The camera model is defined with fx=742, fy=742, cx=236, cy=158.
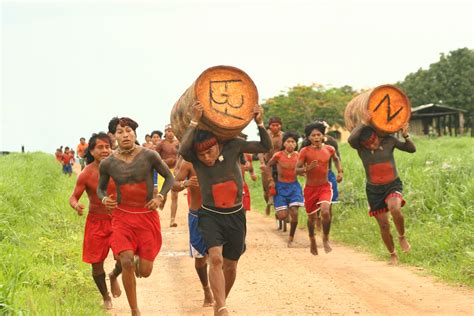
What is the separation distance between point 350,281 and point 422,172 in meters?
6.03

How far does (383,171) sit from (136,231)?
4464 millimetres

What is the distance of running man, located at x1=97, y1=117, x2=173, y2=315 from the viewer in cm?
681

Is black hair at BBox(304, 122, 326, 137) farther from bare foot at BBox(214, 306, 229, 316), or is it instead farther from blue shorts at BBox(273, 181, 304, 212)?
bare foot at BBox(214, 306, 229, 316)

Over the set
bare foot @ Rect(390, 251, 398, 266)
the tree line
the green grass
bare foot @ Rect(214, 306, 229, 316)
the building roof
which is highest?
the tree line

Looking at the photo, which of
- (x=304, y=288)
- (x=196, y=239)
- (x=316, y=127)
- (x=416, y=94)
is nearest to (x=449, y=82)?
(x=416, y=94)

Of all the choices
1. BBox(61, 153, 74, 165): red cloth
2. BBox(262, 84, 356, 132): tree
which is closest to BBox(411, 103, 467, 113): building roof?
BBox(262, 84, 356, 132): tree

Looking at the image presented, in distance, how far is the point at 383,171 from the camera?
10.2m

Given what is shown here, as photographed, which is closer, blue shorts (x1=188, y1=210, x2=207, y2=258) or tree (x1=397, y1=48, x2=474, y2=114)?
blue shorts (x1=188, y1=210, x2=207, y2=258)

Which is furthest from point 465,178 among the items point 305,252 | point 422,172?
point 305,252

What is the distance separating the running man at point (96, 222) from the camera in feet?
24.9

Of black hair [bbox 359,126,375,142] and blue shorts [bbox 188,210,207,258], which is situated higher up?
black hair [bbox 359,126,375,142]

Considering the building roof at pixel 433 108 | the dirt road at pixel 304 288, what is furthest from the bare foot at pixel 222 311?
the building roof at pixel 433 108

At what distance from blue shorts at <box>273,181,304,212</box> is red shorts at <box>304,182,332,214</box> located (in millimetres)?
1329

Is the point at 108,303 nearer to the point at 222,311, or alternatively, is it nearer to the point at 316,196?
the point at 222,311
